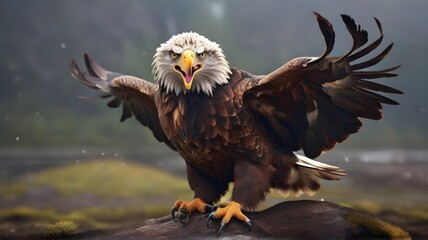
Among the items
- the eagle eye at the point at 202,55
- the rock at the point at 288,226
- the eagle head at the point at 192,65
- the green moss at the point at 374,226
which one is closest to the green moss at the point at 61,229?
the rock at the point at 288,226

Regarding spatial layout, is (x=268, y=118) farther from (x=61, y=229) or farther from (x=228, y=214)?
(x=61, y=229)

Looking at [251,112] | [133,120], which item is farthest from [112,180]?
[251,112]

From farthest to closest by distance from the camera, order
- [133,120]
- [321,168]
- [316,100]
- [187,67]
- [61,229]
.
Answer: [133,120], [61,229], [321,168], [316,100], [187,67]

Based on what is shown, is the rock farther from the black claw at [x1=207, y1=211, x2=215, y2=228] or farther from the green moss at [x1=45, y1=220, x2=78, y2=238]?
the green moss at [x1=45, y1=220, x2=78, y2=238]

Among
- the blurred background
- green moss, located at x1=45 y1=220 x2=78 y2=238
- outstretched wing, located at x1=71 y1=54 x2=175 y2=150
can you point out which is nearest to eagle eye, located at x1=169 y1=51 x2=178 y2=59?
outstretched wing, located at x1=71 y1=54 x2=175 y2=150

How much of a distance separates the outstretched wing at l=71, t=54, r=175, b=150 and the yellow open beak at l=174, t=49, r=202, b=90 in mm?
403

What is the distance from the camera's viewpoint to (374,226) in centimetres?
261

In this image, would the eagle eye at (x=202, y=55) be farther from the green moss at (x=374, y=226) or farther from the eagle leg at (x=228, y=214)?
the green moss at (x=374, y=226)

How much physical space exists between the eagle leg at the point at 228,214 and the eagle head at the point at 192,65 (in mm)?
527

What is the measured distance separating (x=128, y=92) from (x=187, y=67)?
2.16 feet

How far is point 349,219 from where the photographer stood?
2.54m

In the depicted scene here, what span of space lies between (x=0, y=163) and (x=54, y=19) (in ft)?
3.21

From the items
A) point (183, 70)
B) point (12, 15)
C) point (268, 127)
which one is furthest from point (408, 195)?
point (12, 15)

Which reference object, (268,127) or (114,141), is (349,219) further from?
(114,141)
